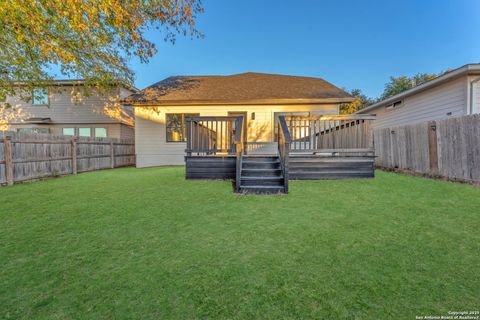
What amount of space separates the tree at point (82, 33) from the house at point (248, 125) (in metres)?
2.44

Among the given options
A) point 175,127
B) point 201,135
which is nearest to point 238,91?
point 175,127

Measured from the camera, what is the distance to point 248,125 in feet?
32.3

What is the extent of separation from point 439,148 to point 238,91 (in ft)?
25.7

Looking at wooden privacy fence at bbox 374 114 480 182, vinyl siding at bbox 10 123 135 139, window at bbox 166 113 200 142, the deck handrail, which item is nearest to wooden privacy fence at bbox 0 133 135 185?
vinyl siding at bbox 10 123 135 139

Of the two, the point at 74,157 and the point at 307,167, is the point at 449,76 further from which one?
the point at 74,157

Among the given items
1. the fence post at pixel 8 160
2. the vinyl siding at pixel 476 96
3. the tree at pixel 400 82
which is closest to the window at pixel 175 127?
the fence post at pixel 8 160

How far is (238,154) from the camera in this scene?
4.98 meters

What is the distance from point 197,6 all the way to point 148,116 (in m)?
5.75

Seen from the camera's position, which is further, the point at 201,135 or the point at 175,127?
the point at 175,127

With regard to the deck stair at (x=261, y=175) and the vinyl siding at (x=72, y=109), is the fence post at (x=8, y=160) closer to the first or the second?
the deck stair at (x=261, y=175)

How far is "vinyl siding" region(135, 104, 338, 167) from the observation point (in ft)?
32.0

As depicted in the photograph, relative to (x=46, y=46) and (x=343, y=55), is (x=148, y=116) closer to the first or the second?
(x=46, y=46)

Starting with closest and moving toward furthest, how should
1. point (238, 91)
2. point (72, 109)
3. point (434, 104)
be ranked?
point (434, 104) → point (238, 91) → point (72, 109)

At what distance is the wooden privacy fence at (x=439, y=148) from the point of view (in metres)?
5.28
